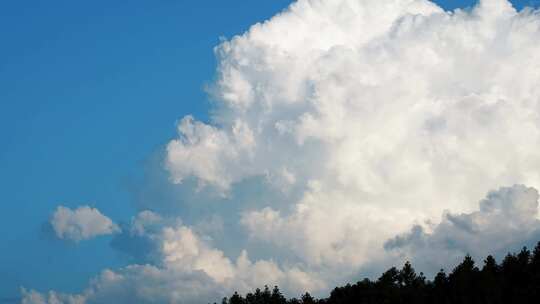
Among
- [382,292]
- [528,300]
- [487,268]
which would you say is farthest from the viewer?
[382,292]

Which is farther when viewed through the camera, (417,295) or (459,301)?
(417,295)

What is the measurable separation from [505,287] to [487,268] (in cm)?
1559

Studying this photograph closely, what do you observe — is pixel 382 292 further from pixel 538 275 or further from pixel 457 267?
pixel 538 275

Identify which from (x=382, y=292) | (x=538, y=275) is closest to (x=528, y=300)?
(x=538, y=275)

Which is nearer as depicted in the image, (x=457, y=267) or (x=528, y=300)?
(x=528, y=300)

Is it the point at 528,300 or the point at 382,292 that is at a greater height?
the point at 382,292

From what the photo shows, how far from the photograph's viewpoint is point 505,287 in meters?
171

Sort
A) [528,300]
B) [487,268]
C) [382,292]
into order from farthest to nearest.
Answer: [382,292] → [487,268] → [528,300]

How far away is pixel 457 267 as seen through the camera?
197250 mm


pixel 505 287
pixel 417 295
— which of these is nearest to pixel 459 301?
pixel 505 287

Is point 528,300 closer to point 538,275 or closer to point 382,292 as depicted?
point 538,275

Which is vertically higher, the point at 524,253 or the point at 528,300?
the point at 524,253

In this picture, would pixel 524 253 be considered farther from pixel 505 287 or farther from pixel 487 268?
pixel 505 287

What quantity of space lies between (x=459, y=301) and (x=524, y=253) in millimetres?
32296
